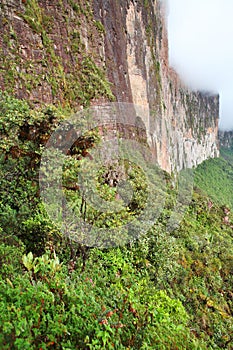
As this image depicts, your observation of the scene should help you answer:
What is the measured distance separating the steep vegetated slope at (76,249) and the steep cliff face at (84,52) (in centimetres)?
6

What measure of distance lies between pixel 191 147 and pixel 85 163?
59868 millimetres

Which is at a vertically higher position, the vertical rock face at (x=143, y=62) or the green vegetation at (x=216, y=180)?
the vertical rock face at (x=143, y=62)

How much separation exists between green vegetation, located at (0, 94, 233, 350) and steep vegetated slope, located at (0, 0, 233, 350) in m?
0.02

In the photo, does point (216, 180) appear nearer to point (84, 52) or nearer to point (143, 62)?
point (143, 62)

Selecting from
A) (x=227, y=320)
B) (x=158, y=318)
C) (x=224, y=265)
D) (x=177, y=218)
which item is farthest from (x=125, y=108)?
(x=158, y=318)

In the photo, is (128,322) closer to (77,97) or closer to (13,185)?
(13,185)

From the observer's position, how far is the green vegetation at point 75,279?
262cm

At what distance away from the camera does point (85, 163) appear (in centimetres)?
484

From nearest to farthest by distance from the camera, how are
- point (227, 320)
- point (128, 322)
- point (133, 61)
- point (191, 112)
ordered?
point (128, 322) → point (227, 320) → point (133, 61) → point (191, 112)

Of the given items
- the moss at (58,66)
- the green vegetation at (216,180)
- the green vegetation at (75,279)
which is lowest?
the green vegetation at (216,180)

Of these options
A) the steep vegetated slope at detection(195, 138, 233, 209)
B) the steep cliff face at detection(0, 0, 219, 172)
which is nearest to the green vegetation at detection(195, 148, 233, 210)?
the steep vegetated slope at detection(195, 138, 233, 209)

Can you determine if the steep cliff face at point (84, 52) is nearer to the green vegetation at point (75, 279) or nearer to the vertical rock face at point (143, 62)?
the vertical rock face at point (143, 62)

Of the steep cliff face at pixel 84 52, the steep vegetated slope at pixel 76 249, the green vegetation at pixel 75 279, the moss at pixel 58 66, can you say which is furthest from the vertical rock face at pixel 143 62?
the green vegetation at pixel 75 279

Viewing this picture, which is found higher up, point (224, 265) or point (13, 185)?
point (13, 185)
